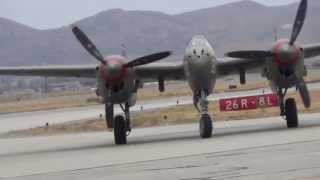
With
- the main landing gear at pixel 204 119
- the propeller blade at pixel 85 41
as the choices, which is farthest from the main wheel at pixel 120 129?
the main landing gear at pixel 204 119

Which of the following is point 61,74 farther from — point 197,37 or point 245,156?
point 245,156

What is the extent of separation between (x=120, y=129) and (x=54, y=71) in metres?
4.09

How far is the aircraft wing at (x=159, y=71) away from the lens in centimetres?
2984

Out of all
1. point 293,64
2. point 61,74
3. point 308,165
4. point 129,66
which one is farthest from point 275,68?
point 308,165

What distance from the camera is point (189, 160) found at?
66.4 feet

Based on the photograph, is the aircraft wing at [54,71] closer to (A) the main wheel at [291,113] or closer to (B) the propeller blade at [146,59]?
(B) the propeller blade at [146,59]

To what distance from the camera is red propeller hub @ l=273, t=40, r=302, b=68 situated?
28.1 meters

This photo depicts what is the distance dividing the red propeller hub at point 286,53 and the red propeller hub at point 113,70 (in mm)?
5568

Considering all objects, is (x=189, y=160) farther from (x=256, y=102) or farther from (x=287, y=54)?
(x=256, y=102)

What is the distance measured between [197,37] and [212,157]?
8.66 metres

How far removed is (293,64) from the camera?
2834 cm

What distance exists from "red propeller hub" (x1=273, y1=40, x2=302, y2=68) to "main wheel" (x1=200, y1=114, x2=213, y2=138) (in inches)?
134

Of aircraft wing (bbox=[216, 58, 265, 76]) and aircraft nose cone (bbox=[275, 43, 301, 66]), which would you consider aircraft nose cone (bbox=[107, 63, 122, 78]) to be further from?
aircraft nose cone (bbox=[275, 43, 301, 66])

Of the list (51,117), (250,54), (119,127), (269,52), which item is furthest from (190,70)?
(51,117)
